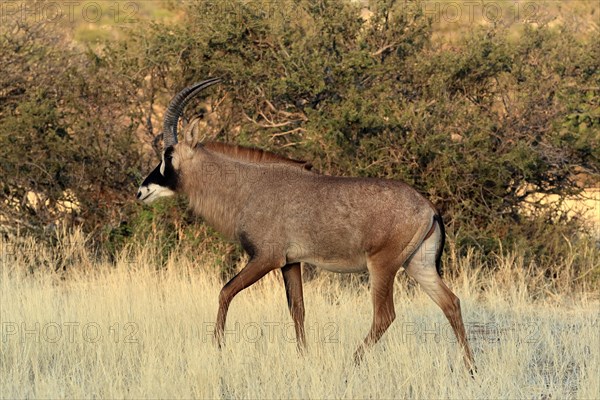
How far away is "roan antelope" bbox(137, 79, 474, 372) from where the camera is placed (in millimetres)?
6246

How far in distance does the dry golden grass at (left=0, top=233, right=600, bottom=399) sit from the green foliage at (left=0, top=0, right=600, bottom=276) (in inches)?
27.9

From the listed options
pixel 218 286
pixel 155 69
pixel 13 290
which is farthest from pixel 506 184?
pixel 13 290

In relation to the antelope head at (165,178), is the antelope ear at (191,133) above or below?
above

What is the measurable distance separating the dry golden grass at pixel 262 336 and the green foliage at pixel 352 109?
2.32ft

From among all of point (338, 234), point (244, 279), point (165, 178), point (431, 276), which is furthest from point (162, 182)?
point (431, 276)

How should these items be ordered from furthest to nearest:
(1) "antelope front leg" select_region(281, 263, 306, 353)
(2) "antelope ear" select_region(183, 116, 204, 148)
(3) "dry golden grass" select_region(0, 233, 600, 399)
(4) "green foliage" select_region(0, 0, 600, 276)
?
(4) "green foliage" select_region(0, 0, 600, 276) < (2) "antelope ear" select_region(183, 116, 204, 148) < (1) "antelope front leg" select_region(281, 263, 306, 353) < (3) "dry golden grass" select_region(0, 233, 600, 399)

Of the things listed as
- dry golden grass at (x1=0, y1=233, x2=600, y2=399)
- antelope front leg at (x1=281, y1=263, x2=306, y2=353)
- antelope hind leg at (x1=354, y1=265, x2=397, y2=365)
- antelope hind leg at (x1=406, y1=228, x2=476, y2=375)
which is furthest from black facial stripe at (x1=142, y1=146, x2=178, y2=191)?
antelope hind leg at (x1=406, y1=228, x2=476, y2=375)

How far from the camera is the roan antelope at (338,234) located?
625cm

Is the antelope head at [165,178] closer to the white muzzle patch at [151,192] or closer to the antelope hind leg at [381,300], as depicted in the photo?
the white muzzle patch at [151,192]

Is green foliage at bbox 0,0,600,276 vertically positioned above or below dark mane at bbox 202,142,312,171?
above

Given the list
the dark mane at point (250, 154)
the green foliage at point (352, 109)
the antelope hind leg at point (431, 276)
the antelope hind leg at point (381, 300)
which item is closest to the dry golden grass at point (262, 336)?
the antelope hind leg at point (381, 300)

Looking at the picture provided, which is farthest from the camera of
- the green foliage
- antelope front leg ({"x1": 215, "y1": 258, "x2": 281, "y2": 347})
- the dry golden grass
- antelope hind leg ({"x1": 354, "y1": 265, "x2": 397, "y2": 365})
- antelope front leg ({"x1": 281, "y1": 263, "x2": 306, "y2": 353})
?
the green foliage

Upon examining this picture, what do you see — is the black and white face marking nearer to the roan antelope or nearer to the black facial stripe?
the black facial stripe

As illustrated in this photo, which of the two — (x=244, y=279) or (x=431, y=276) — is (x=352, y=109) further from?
(x=244, y=279)
